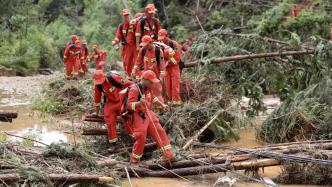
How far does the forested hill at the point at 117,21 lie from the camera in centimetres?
2080

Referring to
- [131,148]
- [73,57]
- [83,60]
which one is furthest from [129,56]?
[83,60]

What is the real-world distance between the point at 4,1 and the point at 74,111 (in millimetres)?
18064

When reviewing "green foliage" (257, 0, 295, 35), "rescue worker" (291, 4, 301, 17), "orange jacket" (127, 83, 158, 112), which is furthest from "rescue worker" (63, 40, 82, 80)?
"orange jacket" (127, 83, 158, 112)

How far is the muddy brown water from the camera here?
28.5 ft

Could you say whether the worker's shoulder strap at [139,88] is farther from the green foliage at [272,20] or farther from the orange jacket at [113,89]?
the green foliage at [272,20]

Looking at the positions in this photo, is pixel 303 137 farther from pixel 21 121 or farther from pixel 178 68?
pixel 21 121

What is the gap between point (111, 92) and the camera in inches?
386

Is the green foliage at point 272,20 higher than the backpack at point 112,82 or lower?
lower

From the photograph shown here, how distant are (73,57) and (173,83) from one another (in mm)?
8194

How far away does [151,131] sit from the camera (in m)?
8.91

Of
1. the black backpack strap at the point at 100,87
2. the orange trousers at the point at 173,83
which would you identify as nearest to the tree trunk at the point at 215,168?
the black backpack strap at the point at 100,87

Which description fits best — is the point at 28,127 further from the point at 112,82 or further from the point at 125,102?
the point at 125,102

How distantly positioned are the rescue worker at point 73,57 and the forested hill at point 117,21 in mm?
4338

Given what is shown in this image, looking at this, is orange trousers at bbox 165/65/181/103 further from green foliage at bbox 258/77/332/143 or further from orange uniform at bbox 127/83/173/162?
orange uniform at bbox 127/83/173/162
